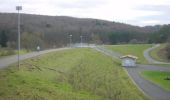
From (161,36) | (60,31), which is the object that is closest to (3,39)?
(60,31)

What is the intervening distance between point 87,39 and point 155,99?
12319 cm

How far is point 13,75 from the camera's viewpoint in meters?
26.0

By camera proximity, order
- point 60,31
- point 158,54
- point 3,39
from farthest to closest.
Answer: point 60,31 → point 158,54 → point 3,39

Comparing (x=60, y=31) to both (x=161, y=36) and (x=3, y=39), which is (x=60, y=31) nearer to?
(x=161, y=36)

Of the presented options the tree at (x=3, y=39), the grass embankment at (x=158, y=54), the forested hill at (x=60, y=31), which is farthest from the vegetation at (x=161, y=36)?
the tree at (x=3, y=39)

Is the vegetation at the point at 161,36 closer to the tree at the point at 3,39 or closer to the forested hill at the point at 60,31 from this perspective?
the forested hill at the point at 60,31

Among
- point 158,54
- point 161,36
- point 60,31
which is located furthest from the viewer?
point 60,31

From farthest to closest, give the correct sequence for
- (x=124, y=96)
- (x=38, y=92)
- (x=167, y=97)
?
(x=167, y=97), (x=124, y=96), (x=38, y=92)

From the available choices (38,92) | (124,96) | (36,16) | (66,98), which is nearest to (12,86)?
(38,92)

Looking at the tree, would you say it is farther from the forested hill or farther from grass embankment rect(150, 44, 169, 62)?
grass embankment rect(150, 44, 169, 62)

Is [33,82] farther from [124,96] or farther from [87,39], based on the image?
[87,39]

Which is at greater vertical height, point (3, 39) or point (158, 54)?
point (3, 39)

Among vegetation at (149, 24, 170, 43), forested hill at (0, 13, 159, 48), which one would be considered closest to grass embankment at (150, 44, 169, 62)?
forested hill at (0, 13, 159, 48)

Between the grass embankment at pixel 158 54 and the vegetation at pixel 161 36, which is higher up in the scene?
the vegetation at pixel 161 36
